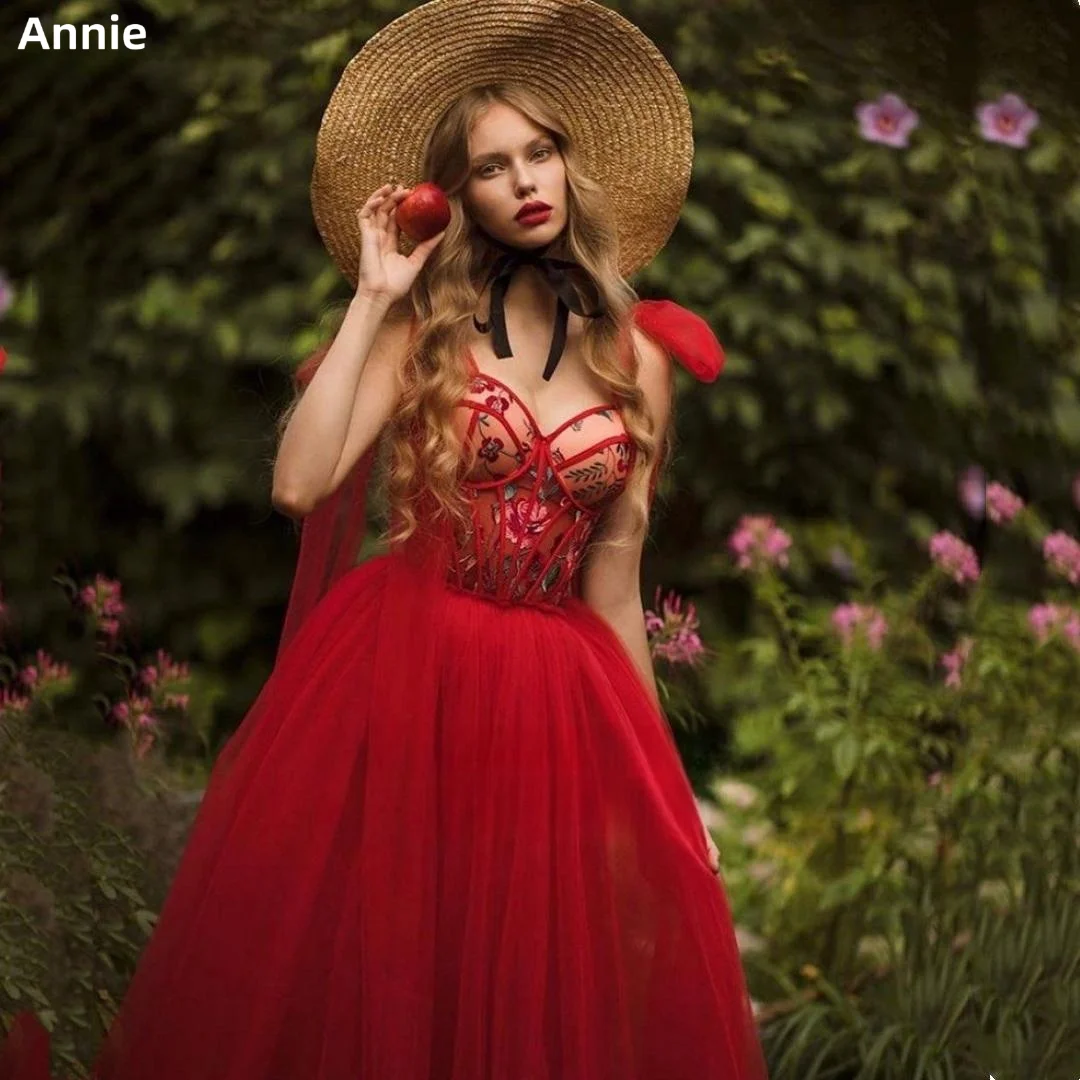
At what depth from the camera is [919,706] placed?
389cm

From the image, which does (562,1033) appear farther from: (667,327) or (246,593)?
(246,593)

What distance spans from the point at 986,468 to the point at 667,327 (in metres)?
1.65

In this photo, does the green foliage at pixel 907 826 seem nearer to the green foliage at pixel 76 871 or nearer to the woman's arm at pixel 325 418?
the green foliage at pixel 76 871

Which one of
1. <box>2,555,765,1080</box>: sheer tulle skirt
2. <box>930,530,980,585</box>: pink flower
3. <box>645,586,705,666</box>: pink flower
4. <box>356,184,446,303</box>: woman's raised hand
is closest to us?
<box>2,555,765,1080</box>: sheer tulle skirt

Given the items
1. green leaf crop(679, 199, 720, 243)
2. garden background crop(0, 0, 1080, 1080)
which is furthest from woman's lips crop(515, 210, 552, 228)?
green leaf crop(679, 199, 720, 243)

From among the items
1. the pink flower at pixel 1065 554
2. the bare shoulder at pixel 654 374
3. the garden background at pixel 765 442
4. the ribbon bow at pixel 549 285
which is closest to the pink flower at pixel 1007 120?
the garden background at pixel 765 442

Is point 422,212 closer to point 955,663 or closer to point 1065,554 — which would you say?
point 955,663

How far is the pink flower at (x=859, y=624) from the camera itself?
398 cm

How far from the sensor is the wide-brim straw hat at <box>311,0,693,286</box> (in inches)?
107

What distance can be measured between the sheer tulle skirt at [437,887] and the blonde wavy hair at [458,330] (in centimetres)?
13

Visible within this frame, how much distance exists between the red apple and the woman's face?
0.08 meters

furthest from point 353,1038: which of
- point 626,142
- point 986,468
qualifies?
point 986,468

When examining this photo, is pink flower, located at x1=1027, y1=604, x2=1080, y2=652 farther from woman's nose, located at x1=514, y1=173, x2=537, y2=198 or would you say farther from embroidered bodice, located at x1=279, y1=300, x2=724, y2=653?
woman's nose, located at x1=514, y1=173, x2=537, y2=198

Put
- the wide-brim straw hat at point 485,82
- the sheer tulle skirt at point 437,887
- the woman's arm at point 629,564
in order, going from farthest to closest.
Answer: the woman's arm at point 629,564 < the wide-brim straw hat at point 485,82 < the sheer tulle skirt at point 437,887
